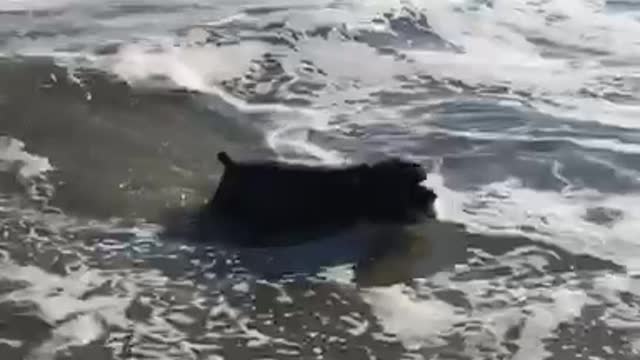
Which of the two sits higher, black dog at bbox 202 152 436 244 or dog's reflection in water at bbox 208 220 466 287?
black dog at bbox 202 152 436 244

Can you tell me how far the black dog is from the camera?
6258 mm

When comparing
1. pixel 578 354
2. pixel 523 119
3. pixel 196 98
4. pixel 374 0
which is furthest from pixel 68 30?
pixel 578 354

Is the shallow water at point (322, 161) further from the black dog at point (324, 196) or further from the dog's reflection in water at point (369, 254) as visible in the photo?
the black dog at point (324, 196)

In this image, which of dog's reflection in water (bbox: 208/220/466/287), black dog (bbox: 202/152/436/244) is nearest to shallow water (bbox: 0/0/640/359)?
dog's reflection in water (bbox: 208/220/466/287)

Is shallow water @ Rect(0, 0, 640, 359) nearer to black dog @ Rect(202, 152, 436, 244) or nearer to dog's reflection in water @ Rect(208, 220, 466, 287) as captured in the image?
dog's reflection in water @ Rect(208, 220, 466, 287)

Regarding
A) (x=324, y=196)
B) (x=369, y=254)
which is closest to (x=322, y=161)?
(x=324, y=196)

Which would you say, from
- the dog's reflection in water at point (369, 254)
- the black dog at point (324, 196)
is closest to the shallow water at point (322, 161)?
the dog's reflection in water at point (369, 254)

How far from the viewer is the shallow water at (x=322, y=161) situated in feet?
17.0

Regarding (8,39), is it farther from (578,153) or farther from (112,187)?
(578,153)

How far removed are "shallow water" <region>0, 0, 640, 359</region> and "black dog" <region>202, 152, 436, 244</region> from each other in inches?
5.0

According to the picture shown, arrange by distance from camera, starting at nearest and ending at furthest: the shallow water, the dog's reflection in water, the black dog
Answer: the shallow water < the dog's reflection in water < the black dog

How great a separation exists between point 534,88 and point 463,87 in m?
0.52

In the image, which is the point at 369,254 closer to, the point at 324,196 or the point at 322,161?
the point at 324,196

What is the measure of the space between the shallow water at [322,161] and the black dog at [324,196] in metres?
0.13
